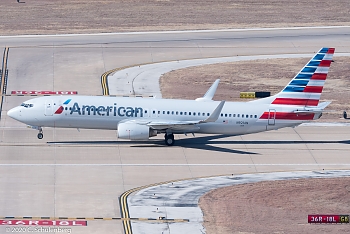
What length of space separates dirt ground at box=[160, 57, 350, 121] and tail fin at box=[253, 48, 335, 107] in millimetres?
10817

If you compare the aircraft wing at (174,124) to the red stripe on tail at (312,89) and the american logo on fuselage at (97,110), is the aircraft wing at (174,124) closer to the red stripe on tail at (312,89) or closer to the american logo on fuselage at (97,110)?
the american logo on fuselage at (97,110)

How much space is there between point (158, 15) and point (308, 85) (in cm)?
5425

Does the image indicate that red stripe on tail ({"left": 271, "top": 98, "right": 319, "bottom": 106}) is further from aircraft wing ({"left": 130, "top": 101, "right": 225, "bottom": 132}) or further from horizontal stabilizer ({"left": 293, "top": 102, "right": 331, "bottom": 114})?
aircraft wing ({"left": 130, "top": 101, "right": 225, "bottom": 132})

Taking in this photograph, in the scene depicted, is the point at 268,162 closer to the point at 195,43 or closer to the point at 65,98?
the point at 65,98

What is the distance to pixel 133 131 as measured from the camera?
230 ft

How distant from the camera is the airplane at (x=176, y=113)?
7088cm

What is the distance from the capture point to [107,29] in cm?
11638

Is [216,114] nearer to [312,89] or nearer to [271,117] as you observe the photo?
[271,117]

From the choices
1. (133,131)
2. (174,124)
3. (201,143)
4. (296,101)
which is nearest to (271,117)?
(296,101)

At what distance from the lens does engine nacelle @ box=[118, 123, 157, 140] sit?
69.9m

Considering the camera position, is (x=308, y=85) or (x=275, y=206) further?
(x=308, y=85)

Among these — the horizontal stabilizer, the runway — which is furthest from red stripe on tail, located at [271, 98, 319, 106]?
the runway

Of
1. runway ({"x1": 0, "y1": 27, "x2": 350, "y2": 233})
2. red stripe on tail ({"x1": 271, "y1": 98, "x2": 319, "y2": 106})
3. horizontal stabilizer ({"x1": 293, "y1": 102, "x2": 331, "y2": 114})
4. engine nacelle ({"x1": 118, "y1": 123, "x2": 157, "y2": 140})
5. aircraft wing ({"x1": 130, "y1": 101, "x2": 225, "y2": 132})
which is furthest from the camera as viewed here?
red stripe on tail ({"x1": 271, "y1": 98, "x2": 319, "y2": 106})

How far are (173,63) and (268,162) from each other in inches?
1360
